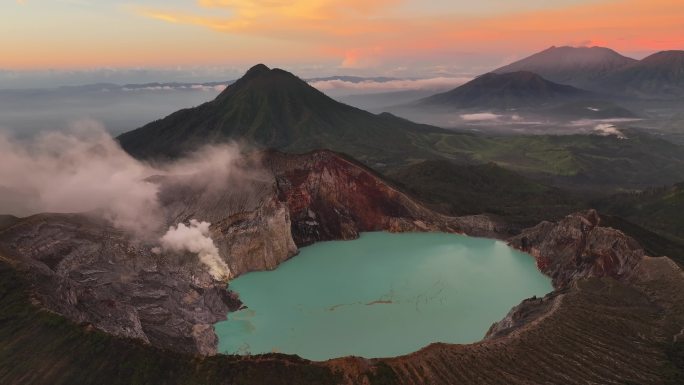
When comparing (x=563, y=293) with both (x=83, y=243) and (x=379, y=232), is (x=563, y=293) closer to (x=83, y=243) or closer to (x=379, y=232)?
(x=379, y=232)

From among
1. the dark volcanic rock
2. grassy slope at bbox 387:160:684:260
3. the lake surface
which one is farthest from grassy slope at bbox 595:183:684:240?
the dark volcanic rock

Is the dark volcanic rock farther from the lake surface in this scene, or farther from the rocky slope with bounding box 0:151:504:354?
the lake surface

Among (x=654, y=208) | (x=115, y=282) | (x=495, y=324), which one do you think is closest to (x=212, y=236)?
(x=115, y=282)

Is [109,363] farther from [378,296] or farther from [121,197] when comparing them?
[121,197]

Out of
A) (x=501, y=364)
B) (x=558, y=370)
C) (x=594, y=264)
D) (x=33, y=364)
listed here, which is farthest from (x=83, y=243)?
(x=594, y=264)

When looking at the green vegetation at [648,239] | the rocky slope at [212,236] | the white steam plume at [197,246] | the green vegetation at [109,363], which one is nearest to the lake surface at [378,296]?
the white steam plume at [197,246]

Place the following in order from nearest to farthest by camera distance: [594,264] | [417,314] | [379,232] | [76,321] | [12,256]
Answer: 1. [76,321]
2. [12,256]
3. [417,314]
4. [594,264]
5. [379,232]
